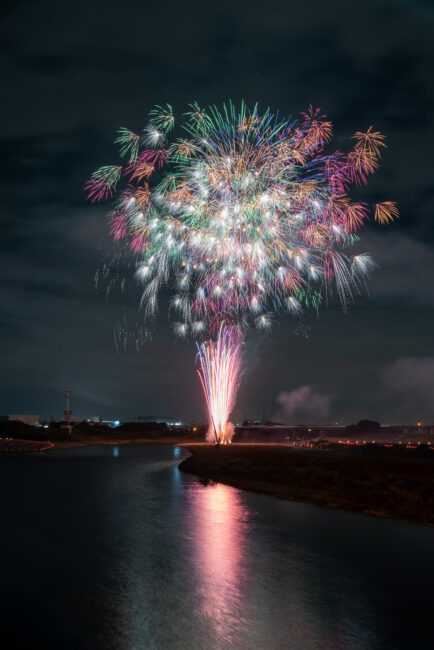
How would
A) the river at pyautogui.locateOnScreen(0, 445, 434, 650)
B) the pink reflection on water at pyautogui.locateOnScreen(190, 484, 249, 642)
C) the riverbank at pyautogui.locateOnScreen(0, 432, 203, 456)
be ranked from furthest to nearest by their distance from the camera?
the riverbank at pyautogui.locateOnScreen(0, 432, 203, 456) < the pink reflection on water at pyautogui.locateOnScreen(190, 484, 249, 642) < the river at pyautogui.locateOnScreen(0, 445, 434, 650)

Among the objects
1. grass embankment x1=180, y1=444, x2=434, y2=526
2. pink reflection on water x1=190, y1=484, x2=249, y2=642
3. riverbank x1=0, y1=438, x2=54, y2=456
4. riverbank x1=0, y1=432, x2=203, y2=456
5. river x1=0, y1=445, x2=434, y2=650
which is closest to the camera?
river x1=0, y1=445, x2=434, y2=650

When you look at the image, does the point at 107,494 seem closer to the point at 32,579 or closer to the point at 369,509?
the point at 369,509

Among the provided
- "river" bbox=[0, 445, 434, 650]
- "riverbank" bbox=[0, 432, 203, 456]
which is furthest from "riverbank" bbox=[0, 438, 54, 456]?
"river" bbox=[0, 445, 434, 650]

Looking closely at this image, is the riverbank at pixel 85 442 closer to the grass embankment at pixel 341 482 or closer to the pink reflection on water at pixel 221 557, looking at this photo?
the grass embankment at pixel 341 482

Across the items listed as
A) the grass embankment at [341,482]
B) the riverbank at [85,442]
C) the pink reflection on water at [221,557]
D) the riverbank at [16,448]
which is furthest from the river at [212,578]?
the riverbank at [85,442]

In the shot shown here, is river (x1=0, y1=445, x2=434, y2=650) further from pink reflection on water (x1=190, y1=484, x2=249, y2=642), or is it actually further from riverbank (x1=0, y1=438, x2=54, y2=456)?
riverbank (x1=0, y1=438, x2=54, y2=456)

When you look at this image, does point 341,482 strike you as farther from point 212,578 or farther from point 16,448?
Result: point 16,448
